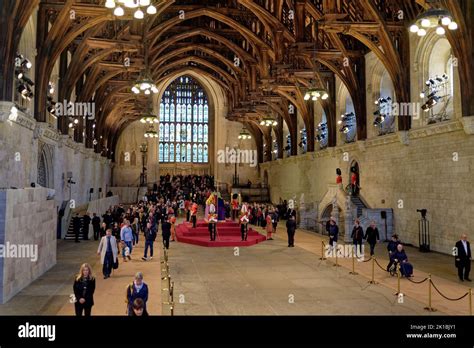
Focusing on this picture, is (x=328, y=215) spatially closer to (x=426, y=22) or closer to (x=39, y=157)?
(x=39, y=157)

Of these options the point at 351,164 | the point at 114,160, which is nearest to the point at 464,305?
the point at 351,164

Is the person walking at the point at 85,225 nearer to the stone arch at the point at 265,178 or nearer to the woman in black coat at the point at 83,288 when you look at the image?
the woman in black coat at the point at 83,288

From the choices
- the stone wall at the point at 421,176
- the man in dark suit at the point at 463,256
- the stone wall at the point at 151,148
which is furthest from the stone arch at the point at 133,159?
the man in dark suit at the point at 463,256

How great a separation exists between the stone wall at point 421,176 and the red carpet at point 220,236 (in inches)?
237

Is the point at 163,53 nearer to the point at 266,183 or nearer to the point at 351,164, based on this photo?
the point at 266,183

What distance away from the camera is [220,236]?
22.0 meters

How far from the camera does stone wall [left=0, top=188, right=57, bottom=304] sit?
9.68 meters

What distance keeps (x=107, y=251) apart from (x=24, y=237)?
2169mm

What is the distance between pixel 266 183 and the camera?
47156 mm

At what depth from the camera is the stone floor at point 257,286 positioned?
9.27 m

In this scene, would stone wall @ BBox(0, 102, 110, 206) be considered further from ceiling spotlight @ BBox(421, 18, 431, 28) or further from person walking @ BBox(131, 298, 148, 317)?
ceiling spotlight @ BBox(421, 18, 431, 28)

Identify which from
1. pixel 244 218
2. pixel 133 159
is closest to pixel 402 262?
pixel 244 218
